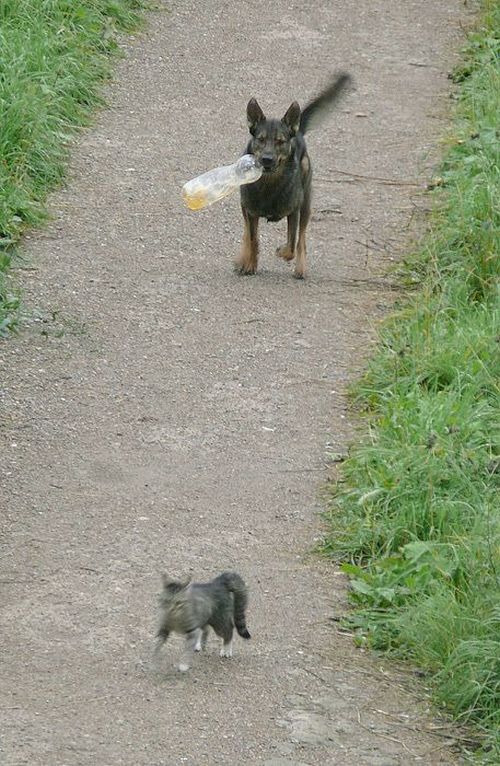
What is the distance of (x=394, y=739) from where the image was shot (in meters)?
4.99

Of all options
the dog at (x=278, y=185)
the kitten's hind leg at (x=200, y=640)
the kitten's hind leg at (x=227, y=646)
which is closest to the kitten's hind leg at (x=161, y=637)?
the kitten's hind leg at (x=200, y=640)

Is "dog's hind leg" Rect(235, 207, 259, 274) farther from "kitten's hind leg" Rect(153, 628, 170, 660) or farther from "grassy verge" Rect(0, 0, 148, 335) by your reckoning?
"kitten's hind leg" Rect(153, 628, 170, 660)

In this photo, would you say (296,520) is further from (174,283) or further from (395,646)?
(174,283)

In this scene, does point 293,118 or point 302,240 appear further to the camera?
point 302,240

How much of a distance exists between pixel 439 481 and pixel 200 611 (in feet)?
5.33

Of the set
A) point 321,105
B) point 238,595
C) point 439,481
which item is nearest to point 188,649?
point 238,595

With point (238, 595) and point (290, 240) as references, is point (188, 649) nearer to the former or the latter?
point (238, 595)

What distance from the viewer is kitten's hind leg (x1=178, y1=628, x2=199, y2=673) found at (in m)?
5.11

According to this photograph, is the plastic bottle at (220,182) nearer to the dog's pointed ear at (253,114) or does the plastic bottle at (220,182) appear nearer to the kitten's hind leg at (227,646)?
the dog's pointed ear at (253,114)

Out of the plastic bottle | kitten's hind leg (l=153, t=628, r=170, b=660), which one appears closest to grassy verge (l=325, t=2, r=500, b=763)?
→ kitten's hind leg (l=153, t=628, r=170, b=660)

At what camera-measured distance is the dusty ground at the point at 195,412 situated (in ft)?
16.4

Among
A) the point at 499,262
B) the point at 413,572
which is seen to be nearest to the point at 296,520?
the point at 413,572

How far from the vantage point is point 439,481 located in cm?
634

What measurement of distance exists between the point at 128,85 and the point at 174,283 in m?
3.32
